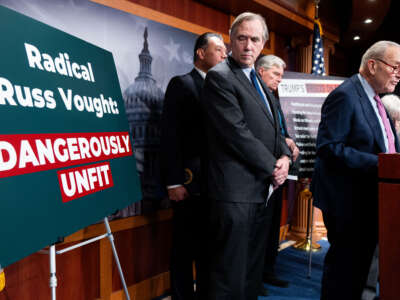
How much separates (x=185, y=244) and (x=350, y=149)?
3.44 ft

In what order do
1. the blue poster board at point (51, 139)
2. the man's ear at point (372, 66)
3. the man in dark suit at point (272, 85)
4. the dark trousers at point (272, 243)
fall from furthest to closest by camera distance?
the dark trousers at point (272, 243) → the man in dark suit at point (272, 85) → the man's ear at point (372, 66) → the blue poster board at point (51, 139)

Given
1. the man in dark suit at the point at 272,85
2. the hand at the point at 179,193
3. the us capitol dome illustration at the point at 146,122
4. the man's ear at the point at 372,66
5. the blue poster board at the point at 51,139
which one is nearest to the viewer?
the blue poster board at the point at 51,139

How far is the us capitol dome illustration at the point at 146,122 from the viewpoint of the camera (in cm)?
220

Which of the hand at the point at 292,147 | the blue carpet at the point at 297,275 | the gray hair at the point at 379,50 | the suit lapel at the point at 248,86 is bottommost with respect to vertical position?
the blue carpet at the point at 297,275

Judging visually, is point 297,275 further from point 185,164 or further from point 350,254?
point 185,164

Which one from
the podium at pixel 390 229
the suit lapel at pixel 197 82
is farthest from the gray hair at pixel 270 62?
the podium at pixel 390 229

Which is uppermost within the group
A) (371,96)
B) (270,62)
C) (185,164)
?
(270,62)

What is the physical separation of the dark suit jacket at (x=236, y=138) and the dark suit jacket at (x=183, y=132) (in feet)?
1.23

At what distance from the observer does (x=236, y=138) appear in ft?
4.65

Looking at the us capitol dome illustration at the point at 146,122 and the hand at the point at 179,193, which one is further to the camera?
the us capitol dome illustration at the point at 146,122

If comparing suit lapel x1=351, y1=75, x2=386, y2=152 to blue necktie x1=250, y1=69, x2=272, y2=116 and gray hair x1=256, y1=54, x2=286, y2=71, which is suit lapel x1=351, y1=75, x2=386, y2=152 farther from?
gray hair x1=256, y1=54, x2=286, y2=71

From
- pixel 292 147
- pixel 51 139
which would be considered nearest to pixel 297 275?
pixel 292 147

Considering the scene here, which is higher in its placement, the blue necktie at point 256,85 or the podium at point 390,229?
the blue necktie at point 256,85

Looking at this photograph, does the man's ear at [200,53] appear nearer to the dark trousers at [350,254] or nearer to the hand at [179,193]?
the hand at [179,193]
